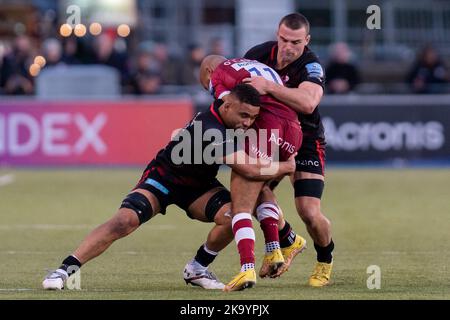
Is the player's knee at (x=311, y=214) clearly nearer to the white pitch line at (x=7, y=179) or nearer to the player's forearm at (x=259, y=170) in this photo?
the player's forearm at (x=259, y=170)

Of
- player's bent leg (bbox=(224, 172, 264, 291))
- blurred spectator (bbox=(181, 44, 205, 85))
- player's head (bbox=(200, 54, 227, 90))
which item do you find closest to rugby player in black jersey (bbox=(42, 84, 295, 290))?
player's bent leg (bbox=(224, 172, 264, 291))

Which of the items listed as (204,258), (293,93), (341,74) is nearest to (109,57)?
(341,74)

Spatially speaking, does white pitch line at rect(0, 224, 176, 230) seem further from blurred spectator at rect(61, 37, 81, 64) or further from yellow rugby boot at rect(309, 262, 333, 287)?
blurred spectator at rect(61, 37, 81, 64)

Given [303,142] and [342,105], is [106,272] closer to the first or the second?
[303,142]

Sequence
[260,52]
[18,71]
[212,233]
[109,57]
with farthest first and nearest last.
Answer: [109,57], [18,71], [260,52], [212,233]

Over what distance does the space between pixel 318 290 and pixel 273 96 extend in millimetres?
1535

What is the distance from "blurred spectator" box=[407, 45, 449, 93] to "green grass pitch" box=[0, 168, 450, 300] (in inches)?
109

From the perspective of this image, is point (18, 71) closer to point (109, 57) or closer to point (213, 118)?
point (109, 57)

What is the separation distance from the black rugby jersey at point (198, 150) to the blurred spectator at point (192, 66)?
13.4 meters

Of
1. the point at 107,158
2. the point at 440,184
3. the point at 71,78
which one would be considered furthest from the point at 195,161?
the point at 71,78

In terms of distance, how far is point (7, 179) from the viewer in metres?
19.4

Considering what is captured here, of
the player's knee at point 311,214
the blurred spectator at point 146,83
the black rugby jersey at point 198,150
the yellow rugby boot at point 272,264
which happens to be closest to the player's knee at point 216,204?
the black rugby jersey at point 198,150

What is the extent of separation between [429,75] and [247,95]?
14.8 m

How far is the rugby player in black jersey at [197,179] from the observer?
895 cm
